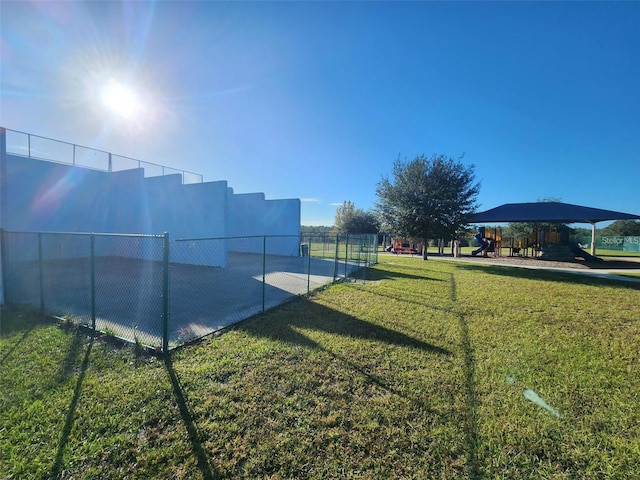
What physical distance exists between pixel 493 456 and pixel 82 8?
34.4 ft

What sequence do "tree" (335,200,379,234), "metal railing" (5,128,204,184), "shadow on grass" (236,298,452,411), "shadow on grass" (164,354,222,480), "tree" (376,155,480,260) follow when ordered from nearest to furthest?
"shadow on grass" (164,354,222,480), "shadow on grass" (236,298,452,411), "metal railing" (5,128,204,184), "tree" (376,155,480,260), "tree" (335,200,379,234)

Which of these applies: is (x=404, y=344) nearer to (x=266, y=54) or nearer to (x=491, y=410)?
(x=491, y=410)

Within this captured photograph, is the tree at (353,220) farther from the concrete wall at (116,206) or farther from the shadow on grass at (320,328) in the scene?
the shadow on grass at (320,328)

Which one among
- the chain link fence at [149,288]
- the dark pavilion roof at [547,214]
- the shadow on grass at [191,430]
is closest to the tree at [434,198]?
the dark pavilion roof at [547,214]

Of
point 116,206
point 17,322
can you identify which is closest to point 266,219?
point 116,206

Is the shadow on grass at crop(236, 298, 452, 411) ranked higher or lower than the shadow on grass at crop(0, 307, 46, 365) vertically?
higher

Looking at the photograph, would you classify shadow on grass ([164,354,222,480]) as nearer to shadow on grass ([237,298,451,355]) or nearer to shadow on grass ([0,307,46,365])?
shadow on grass ([237,298,451,355])

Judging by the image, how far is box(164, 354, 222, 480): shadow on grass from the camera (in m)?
1.98

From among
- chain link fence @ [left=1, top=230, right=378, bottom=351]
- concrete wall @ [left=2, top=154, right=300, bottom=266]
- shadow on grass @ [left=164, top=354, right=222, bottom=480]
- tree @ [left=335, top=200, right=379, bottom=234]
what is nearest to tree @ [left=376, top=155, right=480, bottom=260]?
chain link fence @ [left=1, top=230, right=378, bottom=351]

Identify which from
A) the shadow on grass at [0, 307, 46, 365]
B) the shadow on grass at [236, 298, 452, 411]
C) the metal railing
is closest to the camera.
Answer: the shadow on grass at [236, 298, 452, 411]

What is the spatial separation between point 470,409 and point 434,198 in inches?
577

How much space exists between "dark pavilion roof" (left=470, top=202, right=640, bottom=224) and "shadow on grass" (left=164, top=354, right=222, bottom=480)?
17.3 m

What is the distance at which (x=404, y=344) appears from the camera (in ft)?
14.1

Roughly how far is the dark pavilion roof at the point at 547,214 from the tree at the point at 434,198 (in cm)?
147
